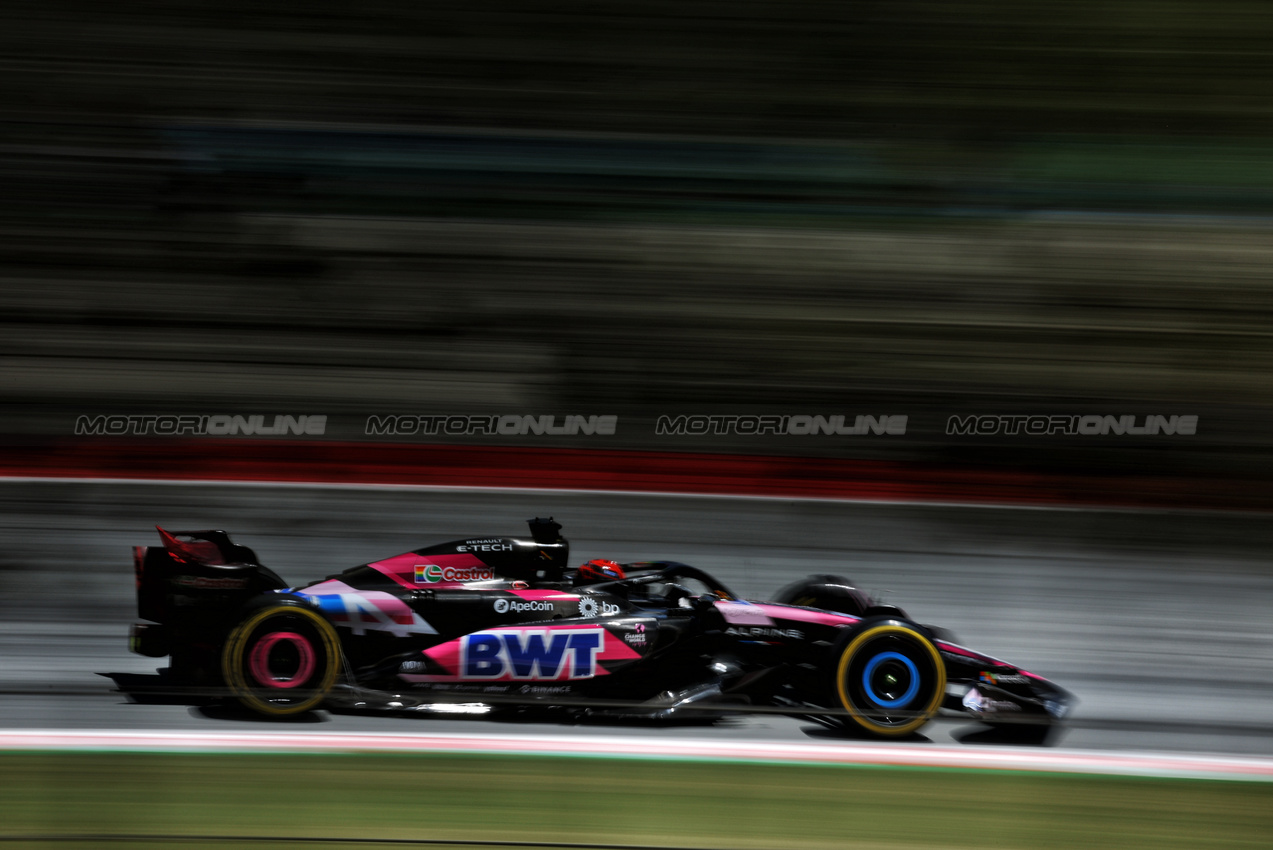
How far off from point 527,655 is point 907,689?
3.69 ft

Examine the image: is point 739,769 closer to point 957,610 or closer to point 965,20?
point 957,610

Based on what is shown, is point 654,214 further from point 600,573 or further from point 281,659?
point 281,659

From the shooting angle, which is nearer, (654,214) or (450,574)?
(450,574)

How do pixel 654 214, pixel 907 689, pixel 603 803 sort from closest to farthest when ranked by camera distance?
→ pixel 603 803, pixel 907 689, pixel 654 214

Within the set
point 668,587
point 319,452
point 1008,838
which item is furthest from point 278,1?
point 1008,838

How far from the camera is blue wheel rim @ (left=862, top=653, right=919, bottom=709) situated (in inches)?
115

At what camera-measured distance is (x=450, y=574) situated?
10.1 feet

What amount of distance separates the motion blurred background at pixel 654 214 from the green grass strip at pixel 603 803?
9.77 feet

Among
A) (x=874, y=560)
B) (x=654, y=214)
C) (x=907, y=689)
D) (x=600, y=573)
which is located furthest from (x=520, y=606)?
(x=654, y=214)

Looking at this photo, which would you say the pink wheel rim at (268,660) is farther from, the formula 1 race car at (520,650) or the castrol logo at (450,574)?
the castrol logo at (450,574)

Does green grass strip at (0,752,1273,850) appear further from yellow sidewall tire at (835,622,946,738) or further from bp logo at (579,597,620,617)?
bp logo at (579,597,620,617)

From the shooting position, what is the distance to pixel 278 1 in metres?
8.13

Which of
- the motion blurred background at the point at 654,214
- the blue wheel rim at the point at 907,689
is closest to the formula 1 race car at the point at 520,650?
the blue wheel rim at the point at 907,689

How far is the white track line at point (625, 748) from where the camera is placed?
2805 millimetres
